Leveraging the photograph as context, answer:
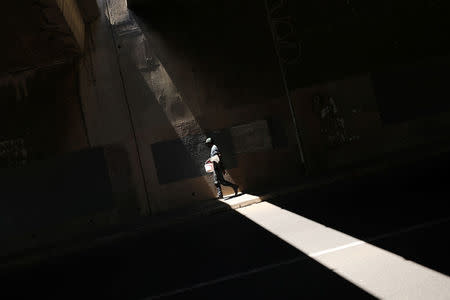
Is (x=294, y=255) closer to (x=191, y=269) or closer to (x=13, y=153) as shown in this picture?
(x=191, y=269)

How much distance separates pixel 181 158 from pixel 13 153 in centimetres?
494

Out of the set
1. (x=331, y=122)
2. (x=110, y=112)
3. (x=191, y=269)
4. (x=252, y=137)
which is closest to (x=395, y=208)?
(x=191, y=269)

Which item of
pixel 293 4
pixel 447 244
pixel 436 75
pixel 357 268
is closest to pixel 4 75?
pixel 293 4

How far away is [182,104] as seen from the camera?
12.1 m

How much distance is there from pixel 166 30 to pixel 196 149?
377cm

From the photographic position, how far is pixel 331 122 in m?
12.3

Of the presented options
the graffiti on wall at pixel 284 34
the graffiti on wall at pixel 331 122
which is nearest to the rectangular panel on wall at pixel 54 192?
the graffiti on wall at pixel 284 34

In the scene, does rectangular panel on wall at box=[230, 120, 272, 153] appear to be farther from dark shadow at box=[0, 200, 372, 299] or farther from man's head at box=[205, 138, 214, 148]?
dark shadow at box=[0, 200, 372, 299]

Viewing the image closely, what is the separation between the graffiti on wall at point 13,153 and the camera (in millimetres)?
11562

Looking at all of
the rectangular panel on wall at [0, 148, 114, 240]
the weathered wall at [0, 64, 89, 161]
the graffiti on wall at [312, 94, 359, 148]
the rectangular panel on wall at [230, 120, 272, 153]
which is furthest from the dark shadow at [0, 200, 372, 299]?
the graffiti on wall at [312, 94, 359, 148]

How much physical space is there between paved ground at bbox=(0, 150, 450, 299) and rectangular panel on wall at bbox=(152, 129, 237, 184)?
2.81m

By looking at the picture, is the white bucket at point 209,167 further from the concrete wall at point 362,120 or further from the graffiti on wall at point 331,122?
the graffiti on wall at point 331,122

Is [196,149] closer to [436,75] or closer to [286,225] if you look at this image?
[286,225]

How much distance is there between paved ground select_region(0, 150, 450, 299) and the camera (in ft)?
15.0
